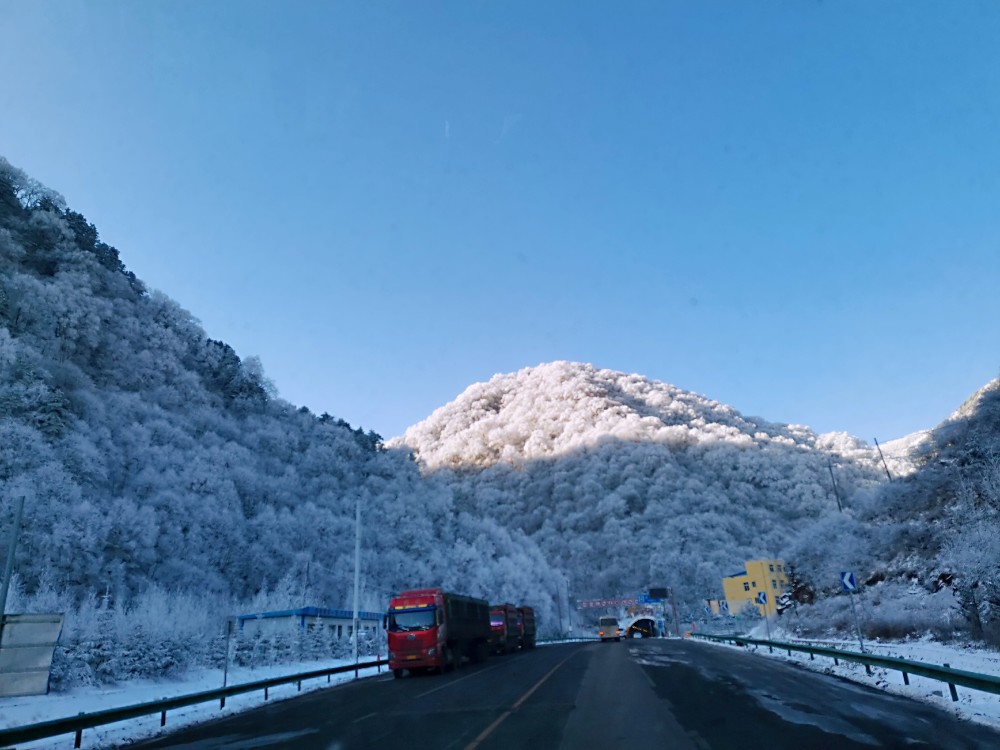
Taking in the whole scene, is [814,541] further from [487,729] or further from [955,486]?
[487,729]

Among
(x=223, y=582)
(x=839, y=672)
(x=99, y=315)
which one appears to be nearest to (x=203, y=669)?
(x=839, y=672)

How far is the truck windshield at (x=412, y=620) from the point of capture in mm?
26500

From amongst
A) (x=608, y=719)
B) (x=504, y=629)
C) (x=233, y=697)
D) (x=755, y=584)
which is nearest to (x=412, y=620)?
(x=233, y=697)

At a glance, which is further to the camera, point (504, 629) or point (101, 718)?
point (504, 629)

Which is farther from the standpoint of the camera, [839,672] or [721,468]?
[721,468]

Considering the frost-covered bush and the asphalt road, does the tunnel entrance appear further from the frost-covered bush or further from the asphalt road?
the asphalt road

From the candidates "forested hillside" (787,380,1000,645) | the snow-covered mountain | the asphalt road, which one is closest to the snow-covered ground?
the asphalt road

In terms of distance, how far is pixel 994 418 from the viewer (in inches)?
1693

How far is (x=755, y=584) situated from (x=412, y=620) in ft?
264

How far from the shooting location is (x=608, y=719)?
37.5 feet

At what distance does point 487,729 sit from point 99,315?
73.8 meters

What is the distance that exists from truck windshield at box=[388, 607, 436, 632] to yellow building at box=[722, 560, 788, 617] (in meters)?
73.5

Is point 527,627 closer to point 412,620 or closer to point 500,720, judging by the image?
point 412,620

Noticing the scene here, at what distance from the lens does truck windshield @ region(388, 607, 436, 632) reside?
86.9ft
